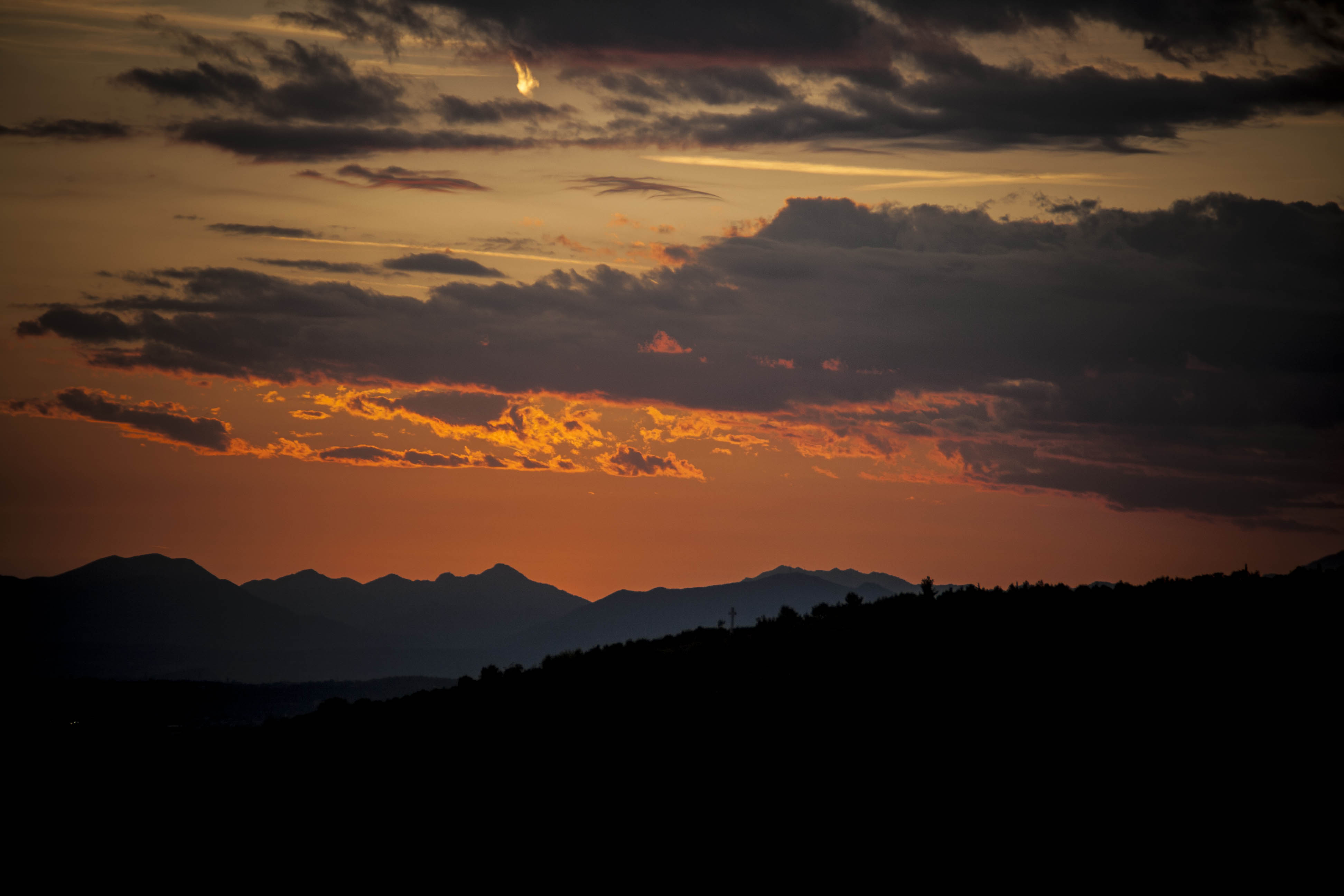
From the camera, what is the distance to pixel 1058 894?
22266mm

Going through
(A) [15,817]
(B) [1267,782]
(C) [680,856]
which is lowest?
(A) [15,817]

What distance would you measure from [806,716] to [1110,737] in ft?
31.0

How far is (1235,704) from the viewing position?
27.5m

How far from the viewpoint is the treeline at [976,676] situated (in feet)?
93.7

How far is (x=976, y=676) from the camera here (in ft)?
108

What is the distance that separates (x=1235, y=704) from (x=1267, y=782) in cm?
375

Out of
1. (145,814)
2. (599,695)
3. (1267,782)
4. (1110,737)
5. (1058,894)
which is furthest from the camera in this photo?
(145,814)

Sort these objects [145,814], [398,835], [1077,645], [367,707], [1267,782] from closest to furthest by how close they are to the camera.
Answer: [1267,782], [1077,645], [398,835], [145,814], [367,707]

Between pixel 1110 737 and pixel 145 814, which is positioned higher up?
pixel 1110 737

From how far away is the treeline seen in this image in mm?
28562

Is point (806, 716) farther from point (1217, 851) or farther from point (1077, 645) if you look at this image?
point (1217, 851)

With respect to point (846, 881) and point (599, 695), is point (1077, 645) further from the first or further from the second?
point (599, 695)

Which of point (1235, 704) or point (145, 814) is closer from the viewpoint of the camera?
point (1235, 704)

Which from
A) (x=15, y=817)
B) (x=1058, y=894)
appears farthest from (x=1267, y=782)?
(x=15, y=817)
